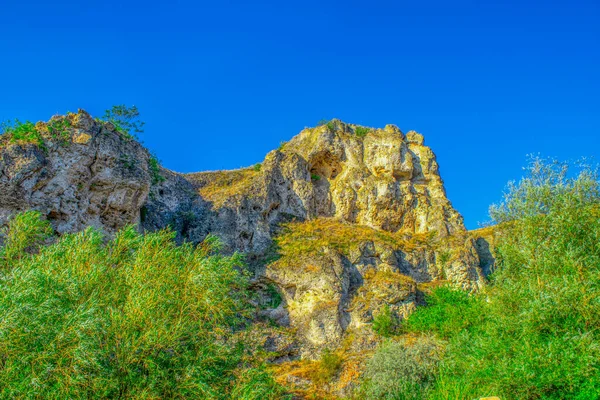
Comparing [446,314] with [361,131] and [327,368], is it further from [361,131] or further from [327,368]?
[361,131]

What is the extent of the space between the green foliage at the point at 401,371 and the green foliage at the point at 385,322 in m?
3.02

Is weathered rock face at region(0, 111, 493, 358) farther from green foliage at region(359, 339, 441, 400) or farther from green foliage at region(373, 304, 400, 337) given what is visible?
green foliage at region(359, 339, 441, 400)

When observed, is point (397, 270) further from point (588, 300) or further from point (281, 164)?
point (588, 300)

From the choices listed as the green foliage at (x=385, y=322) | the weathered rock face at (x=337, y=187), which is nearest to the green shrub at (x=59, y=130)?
the weathered rock face at (x=337, y=187)

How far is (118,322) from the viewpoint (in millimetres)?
14289

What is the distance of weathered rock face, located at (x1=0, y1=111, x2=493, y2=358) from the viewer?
2486cm

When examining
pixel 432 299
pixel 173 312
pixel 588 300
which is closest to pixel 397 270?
pixel 432 299

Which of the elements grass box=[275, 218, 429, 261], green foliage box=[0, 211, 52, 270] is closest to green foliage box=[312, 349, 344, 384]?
grass box=[275, 218, 429, 261]

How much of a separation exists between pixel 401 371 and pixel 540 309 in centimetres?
687

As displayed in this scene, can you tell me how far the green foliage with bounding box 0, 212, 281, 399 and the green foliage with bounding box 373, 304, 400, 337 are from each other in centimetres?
1080

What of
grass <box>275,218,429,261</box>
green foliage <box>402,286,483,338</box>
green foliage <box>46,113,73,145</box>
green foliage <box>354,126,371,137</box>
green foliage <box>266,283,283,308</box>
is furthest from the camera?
green foliage <box>354,126,371,137</box>

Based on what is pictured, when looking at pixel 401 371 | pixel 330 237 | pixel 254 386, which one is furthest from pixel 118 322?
pixel 330 237

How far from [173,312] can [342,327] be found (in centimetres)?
1413

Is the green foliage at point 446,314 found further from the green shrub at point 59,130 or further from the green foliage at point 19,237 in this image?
the green shrub at point 59,130
